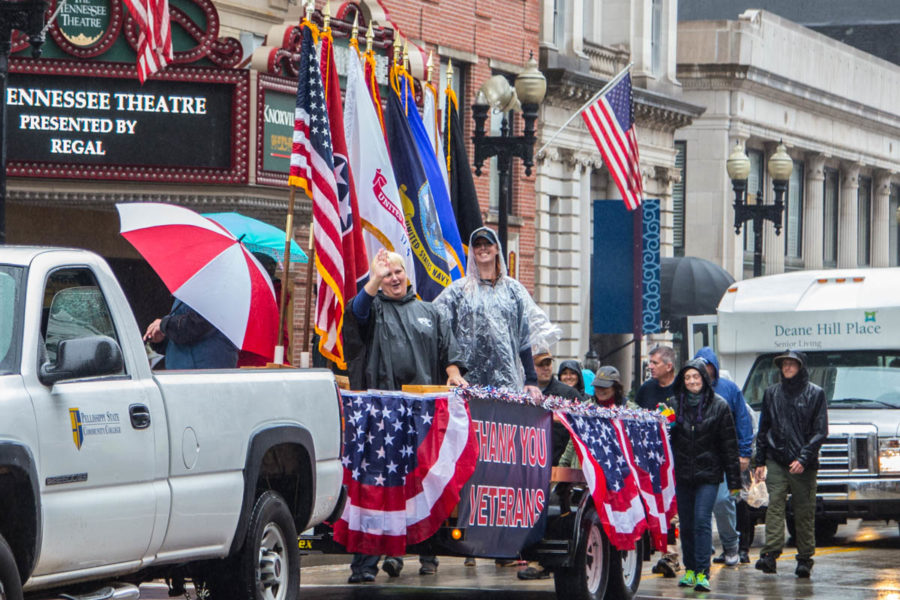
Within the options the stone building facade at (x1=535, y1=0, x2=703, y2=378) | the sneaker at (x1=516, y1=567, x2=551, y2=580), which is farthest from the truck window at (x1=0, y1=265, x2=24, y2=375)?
the stone building facade at (x1=535, y1=0, x2=703, y2=378)

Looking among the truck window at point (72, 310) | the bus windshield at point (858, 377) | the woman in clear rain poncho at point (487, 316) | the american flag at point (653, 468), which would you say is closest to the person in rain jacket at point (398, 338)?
the woman in clear rain poncho at point (487, 316)

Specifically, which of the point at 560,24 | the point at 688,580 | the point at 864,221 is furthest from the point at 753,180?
the point at 688,580

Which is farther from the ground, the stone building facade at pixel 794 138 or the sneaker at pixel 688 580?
the stone building facade at pixel 794 138

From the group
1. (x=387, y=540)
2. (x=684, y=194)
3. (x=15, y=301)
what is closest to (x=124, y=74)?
(x=387, y=540)

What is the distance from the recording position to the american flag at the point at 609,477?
432 inches

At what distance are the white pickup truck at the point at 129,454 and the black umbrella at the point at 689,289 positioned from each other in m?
26.8

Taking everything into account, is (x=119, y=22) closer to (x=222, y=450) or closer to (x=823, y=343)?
(x=823, y=343)

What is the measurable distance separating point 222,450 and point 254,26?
50.0ft

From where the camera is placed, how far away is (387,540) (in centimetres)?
1010

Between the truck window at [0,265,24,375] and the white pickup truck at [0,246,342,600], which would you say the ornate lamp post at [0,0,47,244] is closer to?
the white pickup truck at [0,246,342,600]

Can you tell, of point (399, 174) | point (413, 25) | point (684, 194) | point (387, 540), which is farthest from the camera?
point (684, 194)

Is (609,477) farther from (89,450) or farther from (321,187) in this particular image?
(89,450)

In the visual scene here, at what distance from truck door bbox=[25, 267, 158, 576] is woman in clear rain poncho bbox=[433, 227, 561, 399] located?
3.40 metres

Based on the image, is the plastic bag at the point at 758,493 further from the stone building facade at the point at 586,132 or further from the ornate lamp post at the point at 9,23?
the stone building facade at the point at 586,132
